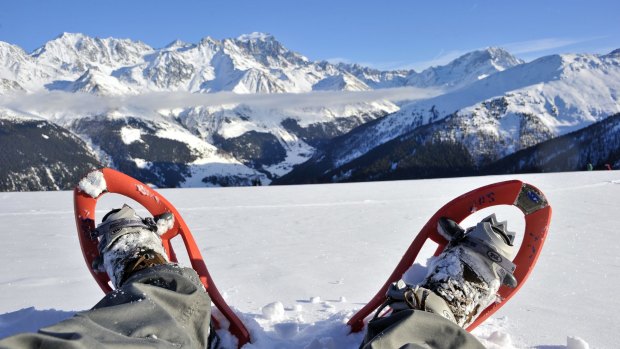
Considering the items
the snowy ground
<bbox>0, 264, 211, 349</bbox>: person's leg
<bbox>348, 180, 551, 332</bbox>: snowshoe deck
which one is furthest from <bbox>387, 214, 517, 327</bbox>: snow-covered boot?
<bbox>0, 264, 211, 349</bbox>: person's leg

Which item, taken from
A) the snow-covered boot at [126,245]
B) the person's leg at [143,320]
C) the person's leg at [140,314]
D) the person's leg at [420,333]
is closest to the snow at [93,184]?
the snow-covered boot at [126,245]

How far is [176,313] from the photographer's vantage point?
170cm

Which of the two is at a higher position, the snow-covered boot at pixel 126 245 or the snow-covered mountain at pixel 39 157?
the snow-covered mountain at pixel 39 157

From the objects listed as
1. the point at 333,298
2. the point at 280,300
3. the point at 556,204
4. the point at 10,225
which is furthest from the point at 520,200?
the point at 10,225

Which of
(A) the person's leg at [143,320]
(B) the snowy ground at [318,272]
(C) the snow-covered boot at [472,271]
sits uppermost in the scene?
(A) the person's leg at [143,320]

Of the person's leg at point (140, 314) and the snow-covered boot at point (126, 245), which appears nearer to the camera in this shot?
the person's leg at point (140, 314)

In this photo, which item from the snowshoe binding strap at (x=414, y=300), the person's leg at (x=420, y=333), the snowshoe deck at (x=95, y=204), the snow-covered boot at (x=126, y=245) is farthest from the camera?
the snowshoe deck at (x=95, y=204)

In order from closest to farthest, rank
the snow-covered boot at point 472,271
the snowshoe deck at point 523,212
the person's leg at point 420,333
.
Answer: the person's leg at point 420,333 → the snow-covered boot at point 472,271 → the snowshoe deck at point 523,212

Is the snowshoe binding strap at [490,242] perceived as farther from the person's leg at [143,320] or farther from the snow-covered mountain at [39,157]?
the snow-covered mountain at [39,157]

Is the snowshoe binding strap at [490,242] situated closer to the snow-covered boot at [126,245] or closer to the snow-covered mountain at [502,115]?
the snow-covered boot at [126,245]

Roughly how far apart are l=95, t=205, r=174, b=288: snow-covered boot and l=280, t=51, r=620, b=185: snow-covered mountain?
101012mm

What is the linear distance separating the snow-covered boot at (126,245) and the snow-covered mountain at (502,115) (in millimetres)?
101012

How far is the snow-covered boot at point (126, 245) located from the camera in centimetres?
232

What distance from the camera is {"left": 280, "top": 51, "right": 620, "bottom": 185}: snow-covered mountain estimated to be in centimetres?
11069
